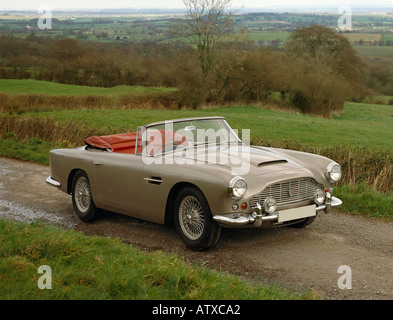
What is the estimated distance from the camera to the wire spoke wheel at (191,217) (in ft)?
19.7

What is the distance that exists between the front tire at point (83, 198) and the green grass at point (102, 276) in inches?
82.8

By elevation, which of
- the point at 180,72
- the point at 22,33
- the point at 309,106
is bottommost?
the point at 309,106

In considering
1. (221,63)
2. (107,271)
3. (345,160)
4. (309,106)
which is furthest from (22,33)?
(107,271)

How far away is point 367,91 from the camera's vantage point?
6041 cm

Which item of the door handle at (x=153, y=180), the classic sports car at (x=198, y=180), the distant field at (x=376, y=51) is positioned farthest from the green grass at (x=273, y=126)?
the distant field at (x=376, y=51)

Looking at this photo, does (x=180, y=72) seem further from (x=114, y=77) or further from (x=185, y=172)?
(x=185, y=172)

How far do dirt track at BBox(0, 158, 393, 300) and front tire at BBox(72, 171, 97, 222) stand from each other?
Result: 0.13 meters

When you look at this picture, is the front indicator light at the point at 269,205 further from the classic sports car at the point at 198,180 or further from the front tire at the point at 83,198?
the front tire at the point at 83,198

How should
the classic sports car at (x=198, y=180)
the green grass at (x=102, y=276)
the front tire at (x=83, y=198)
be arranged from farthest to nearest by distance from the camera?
1. the front tire at (x=83, y=198)
2. the classic sports car at (x=198, y=180)
3. the green grass at (x=102, y=276)

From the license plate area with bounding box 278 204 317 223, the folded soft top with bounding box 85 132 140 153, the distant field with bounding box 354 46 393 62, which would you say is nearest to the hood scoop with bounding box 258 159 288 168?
the license plate area with bounding box 278 204 317 223

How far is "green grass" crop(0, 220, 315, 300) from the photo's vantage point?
396 centimetres

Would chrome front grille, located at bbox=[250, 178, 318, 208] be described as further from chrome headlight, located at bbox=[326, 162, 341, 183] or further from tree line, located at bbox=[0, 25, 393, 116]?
tree line, located at bbox=[0, 25, 393, 116]

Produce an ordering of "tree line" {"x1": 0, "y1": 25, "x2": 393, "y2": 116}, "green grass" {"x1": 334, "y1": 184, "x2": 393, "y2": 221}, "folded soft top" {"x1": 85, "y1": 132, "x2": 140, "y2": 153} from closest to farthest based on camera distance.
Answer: "folded soft top" {"x1": 85, "y1": 132, "x2": 140, "y2": 153} < "green grass" {"x1": 334, "y1": 184, "x2": 393, "y2": 221} < "tree line" {"x1": 0, "y1": 25, "x2": 393, "y2": 116}
